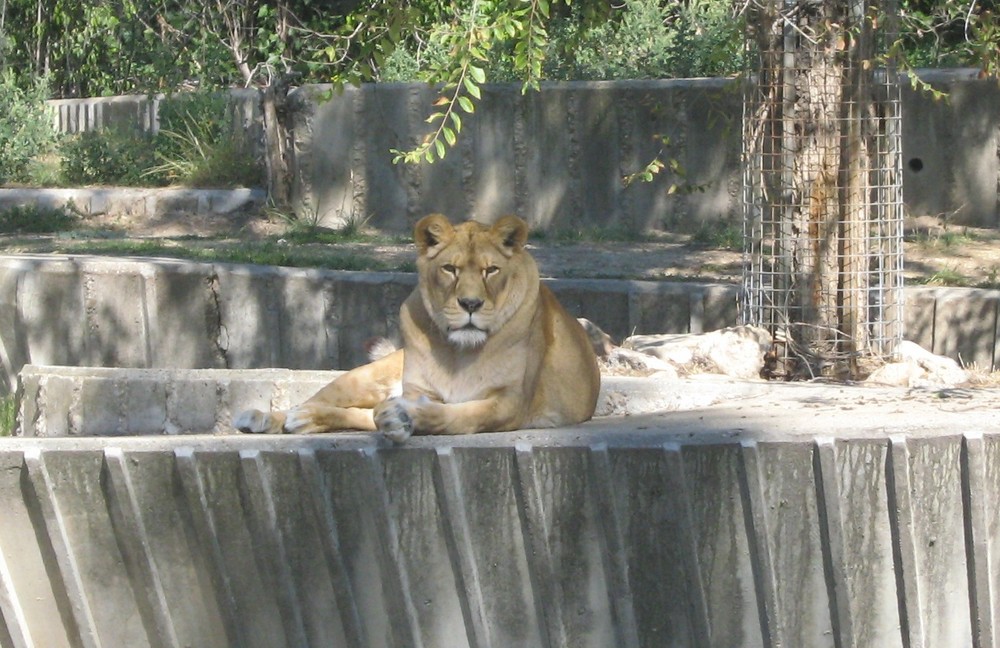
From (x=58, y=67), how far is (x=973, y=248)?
1936 cm

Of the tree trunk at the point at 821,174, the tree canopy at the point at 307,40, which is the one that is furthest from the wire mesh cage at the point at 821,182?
the tree canopy at the point at 307,40

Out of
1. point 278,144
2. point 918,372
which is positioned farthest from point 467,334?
point 278,144

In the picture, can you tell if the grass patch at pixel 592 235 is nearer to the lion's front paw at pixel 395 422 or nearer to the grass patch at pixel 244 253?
the grass patch at pixel 244 253

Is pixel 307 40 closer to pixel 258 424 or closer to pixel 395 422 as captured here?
pixel 258 424

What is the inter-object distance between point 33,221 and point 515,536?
10.3 metres

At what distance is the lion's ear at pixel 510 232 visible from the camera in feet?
18.7

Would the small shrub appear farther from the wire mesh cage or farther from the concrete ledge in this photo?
the wire mesh cage

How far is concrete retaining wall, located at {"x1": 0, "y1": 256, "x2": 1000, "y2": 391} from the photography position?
9.91m

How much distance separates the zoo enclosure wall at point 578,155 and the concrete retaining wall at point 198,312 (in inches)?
129

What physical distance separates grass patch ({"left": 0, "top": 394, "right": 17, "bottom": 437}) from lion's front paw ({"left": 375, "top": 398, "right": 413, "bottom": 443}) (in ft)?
10.4

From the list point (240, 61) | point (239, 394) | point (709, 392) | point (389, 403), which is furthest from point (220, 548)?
point (240, 61)

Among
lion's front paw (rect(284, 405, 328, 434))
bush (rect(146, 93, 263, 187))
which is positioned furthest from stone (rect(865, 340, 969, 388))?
bush (rect(146, 93, 263, 187))

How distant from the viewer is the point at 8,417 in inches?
321

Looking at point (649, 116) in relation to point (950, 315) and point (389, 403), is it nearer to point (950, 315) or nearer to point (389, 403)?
point (950, 315)
